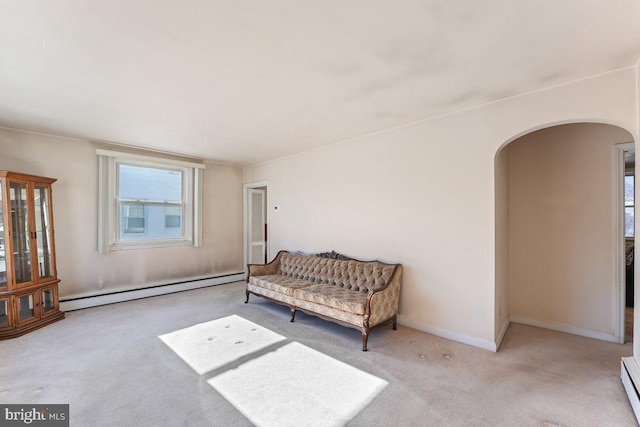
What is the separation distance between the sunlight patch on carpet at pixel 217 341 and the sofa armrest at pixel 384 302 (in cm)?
105

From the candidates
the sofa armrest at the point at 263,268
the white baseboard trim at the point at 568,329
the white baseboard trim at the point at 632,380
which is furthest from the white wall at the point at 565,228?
the sofa armrest at the point at 263,268

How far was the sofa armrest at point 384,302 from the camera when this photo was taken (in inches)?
118

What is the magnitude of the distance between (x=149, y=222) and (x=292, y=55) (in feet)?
14.2

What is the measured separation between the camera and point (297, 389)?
2236mm

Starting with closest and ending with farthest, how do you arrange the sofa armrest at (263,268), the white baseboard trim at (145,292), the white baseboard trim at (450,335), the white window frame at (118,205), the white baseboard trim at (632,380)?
the white baseboard trim at (632,380) < the white baseboard trim at (450,335) < the white baseboard trim at (145,292) < the white window frame at (118,205) < the sofa armrest at (263,268)

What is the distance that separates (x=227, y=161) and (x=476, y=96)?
4.65m

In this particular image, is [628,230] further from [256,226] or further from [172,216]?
[172,216]

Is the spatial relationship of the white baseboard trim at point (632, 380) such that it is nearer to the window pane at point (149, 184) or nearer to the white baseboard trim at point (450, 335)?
the white baseboard trim at point (450, 335)

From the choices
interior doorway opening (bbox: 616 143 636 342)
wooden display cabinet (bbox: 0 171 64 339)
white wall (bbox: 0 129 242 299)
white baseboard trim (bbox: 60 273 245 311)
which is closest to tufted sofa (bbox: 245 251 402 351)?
white baseboard trim (bbox: 60 273 245 311)

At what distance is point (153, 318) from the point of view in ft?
12.6

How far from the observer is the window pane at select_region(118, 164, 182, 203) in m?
4.75

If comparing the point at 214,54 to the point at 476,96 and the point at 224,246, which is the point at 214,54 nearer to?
the point at 476,96

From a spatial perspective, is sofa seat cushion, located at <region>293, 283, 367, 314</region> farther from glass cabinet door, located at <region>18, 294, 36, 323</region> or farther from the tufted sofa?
glass cabinet door, located at <region>18, 294, 36, 323</region>

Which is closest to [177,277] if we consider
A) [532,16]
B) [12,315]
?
[12,315]
